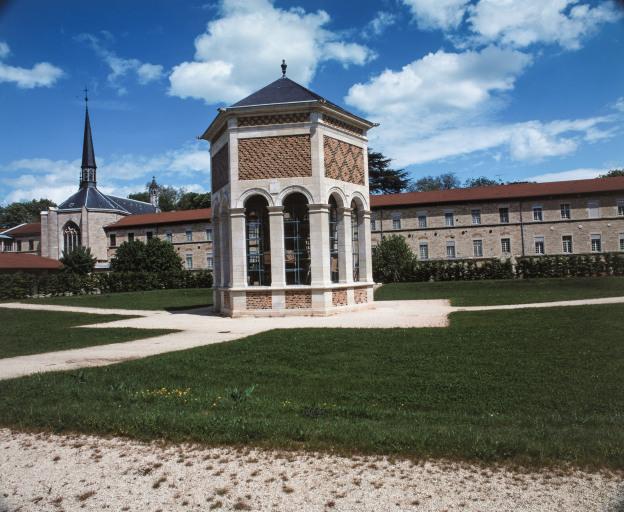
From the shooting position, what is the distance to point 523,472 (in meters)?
4.04

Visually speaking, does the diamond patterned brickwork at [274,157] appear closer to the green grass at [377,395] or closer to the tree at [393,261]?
the green grass at [377,395]

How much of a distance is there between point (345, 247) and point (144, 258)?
91.8ft

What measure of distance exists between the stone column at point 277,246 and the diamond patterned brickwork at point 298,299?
0.44 metres

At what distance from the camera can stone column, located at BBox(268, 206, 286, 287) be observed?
16719mm

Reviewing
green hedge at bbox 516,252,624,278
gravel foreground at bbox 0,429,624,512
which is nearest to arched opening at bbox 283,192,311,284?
gravel foreground at bbox 0,429,624,512

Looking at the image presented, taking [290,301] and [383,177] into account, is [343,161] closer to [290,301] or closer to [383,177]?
[290,301]

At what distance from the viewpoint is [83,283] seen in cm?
3931

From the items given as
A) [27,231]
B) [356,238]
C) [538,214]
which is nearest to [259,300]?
[356,238]

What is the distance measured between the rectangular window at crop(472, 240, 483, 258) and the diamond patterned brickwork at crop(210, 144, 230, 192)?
1422 inches

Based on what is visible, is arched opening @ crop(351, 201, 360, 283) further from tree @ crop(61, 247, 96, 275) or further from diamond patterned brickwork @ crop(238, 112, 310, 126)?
tree @ crop(61, 247, 96, 275)

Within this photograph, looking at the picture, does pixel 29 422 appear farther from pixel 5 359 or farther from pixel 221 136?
pixel 221 136

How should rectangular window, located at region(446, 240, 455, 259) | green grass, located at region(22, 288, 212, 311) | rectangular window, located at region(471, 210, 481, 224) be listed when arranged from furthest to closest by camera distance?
rectangular window, located at region(446, 240, 455, 259) < rectangular window, located at region(471, 210, 481, 224) < green grass, located at region(22, 288, 212, 311)

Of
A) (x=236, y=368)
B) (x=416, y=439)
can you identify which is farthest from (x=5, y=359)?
(x=416, y=439)

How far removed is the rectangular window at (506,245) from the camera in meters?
49.2
